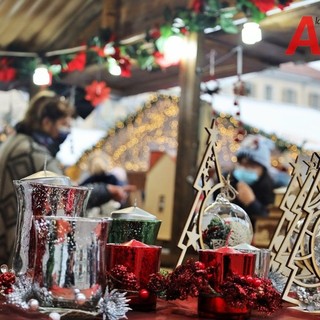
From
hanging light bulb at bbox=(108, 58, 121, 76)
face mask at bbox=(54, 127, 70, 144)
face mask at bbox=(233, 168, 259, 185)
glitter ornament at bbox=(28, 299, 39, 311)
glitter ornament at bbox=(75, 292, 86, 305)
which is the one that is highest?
hanging light bulb at bbox=(108, 58, 121, 76)

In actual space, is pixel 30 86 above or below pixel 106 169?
above

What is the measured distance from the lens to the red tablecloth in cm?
94

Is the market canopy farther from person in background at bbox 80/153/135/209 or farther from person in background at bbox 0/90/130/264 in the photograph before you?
person in background at bbox 0/90/130/264

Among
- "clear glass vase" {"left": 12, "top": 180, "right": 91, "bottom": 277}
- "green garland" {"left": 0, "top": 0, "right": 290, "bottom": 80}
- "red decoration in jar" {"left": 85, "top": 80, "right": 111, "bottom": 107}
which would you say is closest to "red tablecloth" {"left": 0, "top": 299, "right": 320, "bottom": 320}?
"clear glass vase" {"left": 12, "top": 180, "right": 91, "bottom": 277}

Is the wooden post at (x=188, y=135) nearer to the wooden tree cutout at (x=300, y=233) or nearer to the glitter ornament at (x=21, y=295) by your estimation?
the wooden tree cutout at (x=300, y=233)

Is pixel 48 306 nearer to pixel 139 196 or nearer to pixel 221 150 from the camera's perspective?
pixel 221 150

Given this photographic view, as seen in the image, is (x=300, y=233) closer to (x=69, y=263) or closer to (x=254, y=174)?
(x=69, y=263)

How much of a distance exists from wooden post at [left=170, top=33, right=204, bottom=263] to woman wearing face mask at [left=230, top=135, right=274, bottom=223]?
0.26m

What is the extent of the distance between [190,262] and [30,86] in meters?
3.64

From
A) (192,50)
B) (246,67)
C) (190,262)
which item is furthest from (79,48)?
(190,262)

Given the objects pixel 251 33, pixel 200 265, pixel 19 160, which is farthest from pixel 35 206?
pixel 251 33

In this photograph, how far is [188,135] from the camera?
3670 millimetres

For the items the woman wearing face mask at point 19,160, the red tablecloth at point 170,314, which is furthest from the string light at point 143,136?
the red tablecloth at point 170,314

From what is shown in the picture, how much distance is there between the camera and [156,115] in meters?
4.19
